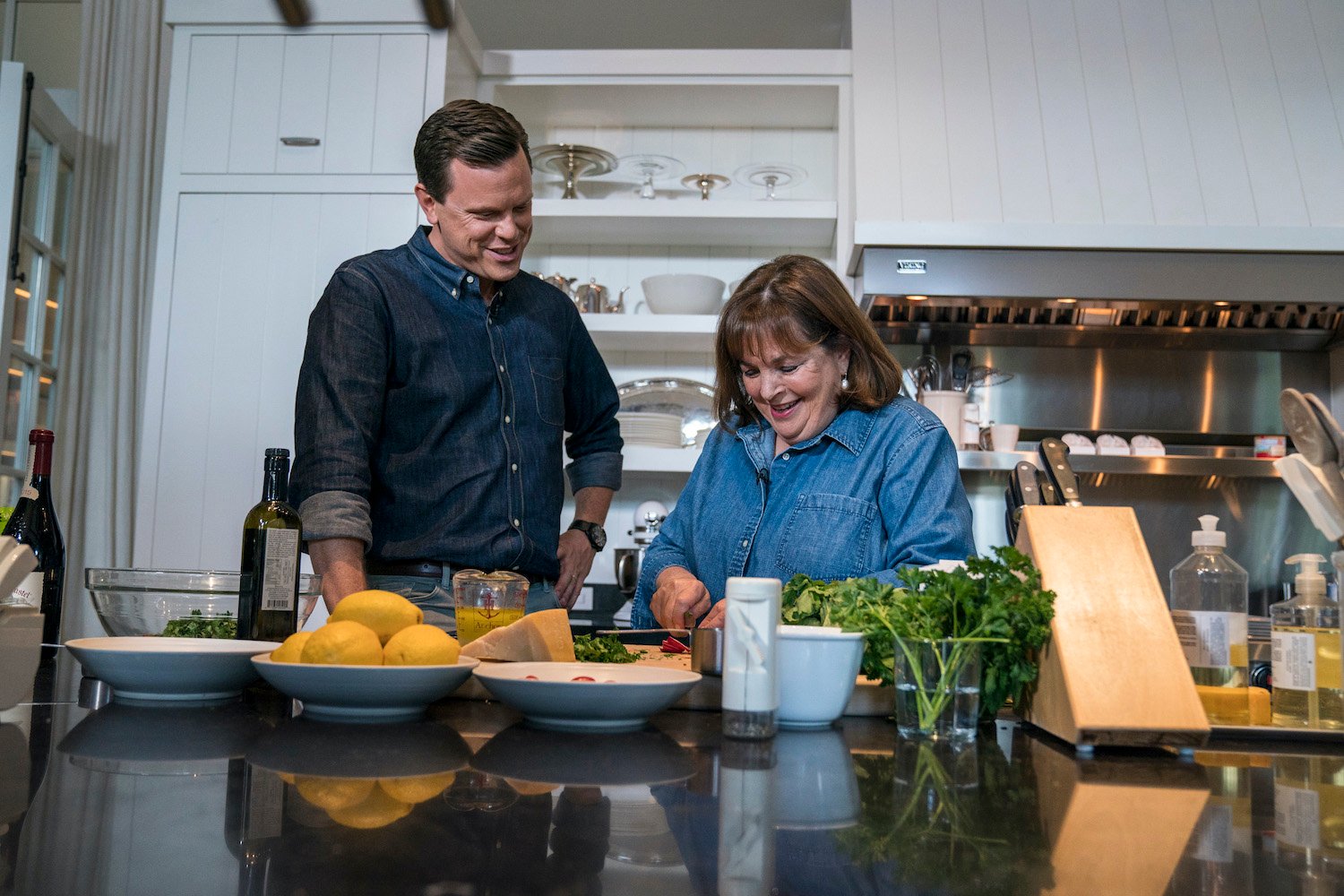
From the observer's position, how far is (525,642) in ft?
3.46

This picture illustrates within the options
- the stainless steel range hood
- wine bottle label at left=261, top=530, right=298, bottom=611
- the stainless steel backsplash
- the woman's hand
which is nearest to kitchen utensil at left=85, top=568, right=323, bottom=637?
wine bottle label at left=261, top=530, right=298, bottom=611

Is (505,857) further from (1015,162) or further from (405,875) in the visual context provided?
(1015,162)

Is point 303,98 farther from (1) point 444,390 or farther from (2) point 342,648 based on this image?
(2) point 342,648

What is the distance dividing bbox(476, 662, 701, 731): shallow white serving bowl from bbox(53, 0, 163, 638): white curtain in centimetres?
288

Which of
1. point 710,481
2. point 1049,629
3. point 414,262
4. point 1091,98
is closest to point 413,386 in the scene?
point 414,262

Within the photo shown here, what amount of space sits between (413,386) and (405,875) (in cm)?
145

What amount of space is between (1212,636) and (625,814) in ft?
2.35

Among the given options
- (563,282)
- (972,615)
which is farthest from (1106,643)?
(563,282)

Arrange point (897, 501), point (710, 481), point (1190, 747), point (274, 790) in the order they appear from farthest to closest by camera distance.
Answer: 1. point (710, 481)
2. point (897, 501)
3. point (1190, 747)
4. point (274, 790)

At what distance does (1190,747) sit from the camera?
2.77 feet

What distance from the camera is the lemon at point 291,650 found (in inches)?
34.0

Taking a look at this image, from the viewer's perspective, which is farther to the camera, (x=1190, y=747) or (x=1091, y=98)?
(x=1091, y=98)

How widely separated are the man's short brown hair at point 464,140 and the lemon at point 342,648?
44.6 inches

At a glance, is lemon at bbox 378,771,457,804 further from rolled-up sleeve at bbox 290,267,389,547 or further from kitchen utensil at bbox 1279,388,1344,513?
rolled-up sleeve at bbox 290,267,389,547
